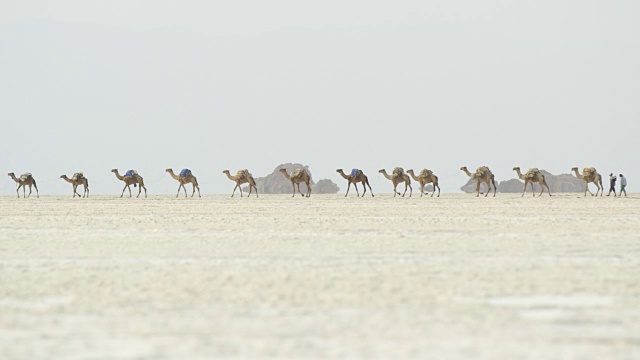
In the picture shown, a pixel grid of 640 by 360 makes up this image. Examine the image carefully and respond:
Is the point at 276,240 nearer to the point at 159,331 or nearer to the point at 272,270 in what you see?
the point at 272,270

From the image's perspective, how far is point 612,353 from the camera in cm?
619

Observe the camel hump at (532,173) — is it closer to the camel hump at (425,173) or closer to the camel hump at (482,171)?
the camel hump at (482,171)

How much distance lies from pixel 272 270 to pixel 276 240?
491 cm

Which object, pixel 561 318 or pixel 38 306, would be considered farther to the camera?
pixel 38 306

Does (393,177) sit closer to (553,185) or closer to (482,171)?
(482,171)

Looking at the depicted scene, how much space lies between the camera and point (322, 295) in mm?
8953

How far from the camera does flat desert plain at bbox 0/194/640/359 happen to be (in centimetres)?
650

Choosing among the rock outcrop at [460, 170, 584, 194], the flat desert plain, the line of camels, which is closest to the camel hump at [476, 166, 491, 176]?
the line of camels

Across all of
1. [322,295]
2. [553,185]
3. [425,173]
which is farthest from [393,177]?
[553,185]

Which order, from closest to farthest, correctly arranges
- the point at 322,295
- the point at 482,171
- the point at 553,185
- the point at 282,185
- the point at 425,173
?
the point at 322,295
the point at 482,171
the point at 425,173
the point at 282,185
the point at 553,185

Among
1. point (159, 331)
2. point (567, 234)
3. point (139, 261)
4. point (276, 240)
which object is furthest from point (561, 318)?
point (567, 234)

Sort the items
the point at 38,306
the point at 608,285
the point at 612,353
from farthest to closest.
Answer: the point at 608,285
the point at 38,306
the point at 612,353

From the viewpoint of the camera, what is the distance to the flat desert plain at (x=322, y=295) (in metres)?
6.50

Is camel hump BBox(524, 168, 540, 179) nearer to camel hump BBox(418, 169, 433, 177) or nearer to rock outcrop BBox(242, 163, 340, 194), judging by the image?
camel hump BBox(418, 169, 433, 177)
